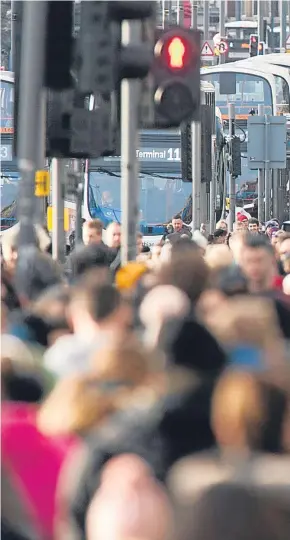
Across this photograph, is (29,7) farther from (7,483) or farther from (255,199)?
(255,199)

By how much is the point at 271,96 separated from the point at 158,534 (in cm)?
4137


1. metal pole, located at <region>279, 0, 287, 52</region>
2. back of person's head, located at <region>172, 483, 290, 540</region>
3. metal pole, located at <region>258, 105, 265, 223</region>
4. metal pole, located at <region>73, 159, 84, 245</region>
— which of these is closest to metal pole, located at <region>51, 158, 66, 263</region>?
metal pole, located at <region>73, 159, 84, 245</region>

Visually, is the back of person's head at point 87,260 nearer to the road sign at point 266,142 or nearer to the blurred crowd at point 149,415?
the blurred crowd at point 149,415

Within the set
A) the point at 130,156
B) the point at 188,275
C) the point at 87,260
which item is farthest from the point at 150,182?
the point at 188,275

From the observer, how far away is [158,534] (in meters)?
2.72

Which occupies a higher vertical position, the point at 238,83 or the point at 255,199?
the point at 238,83

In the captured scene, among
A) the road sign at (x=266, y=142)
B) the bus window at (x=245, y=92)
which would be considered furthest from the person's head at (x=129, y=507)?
the bus window at (x=245, y=92)

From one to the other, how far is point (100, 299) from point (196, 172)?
1608 cm

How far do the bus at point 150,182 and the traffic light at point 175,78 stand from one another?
702 inches

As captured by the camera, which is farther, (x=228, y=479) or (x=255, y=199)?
(x=255, y=199)

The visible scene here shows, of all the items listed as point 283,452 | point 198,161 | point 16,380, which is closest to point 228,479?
point 283,452

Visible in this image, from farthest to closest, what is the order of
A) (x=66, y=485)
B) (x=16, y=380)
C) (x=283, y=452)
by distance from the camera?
(x=16, y=380), (x=66, y=485), (x=283, y=452)

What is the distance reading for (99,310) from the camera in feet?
16.7

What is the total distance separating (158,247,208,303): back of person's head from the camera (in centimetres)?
615
